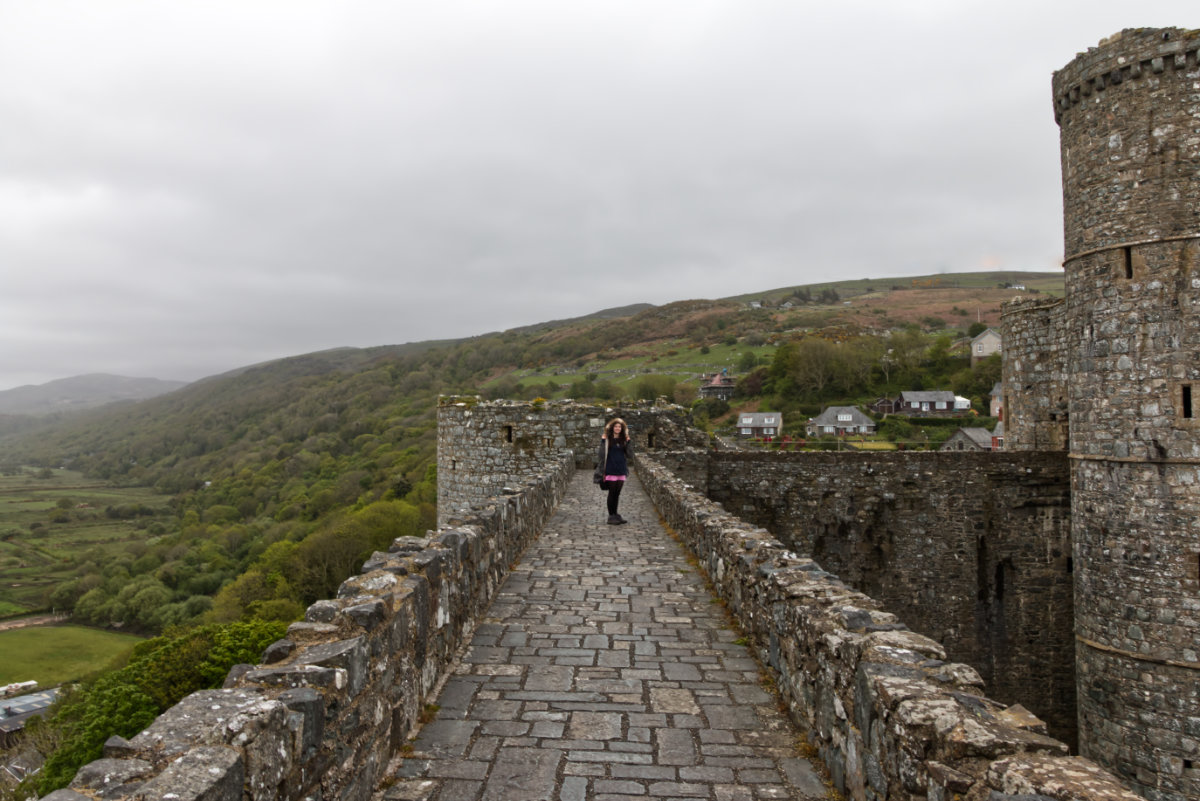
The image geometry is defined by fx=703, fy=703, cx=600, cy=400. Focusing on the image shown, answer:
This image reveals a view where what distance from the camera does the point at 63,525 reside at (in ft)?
245

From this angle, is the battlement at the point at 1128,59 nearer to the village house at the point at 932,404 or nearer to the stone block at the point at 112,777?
the stone block at the point at 112,777

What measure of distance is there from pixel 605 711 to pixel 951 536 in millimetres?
13854

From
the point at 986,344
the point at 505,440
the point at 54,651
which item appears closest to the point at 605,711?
A: the point at 505,440

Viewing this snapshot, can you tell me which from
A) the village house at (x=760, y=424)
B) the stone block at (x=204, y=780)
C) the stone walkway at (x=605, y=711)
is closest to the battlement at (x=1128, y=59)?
the stone walkway at (x=605, y=711)

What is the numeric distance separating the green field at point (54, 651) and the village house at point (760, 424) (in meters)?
34.6

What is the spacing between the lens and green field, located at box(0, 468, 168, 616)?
51250 millimetres

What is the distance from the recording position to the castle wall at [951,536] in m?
15.0

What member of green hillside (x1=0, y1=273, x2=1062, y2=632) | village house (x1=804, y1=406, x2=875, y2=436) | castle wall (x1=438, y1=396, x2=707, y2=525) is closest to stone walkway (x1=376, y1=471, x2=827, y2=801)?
castle wall (x1=438, y1=396, x2=707, y2=525)

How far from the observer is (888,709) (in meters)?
2.50

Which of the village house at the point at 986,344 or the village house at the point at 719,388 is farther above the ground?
the village house at the point at 986,344

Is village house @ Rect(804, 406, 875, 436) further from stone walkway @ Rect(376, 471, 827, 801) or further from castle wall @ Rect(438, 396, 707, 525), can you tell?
stone walkway @ Rect(376, 471, 827, 801)

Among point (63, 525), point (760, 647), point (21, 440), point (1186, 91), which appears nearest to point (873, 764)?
point (760, 647)

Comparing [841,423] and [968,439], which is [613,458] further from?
[841,423]

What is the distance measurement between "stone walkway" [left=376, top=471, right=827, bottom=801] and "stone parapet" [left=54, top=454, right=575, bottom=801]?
0.26 m
